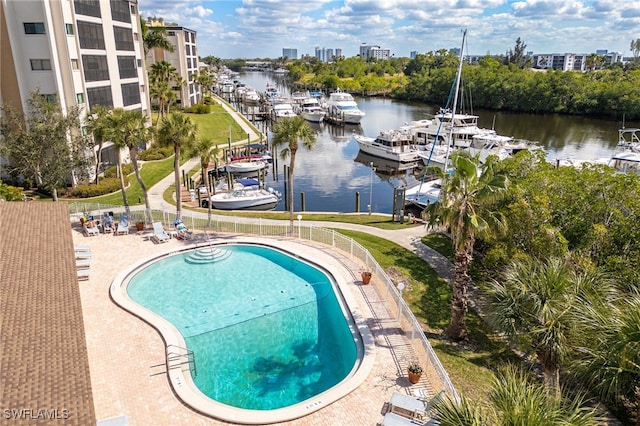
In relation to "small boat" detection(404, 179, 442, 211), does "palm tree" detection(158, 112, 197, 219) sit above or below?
above

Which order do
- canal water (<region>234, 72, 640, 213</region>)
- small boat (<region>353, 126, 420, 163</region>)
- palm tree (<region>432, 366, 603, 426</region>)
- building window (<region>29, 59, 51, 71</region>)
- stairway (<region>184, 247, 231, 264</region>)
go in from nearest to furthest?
palm tree (<region>432, 366, 603, 426</region>) < stairway (<region>184, 247, 231, 264</region>) < building window (<region>29, 59, 51, 71</region>) < canal water (<region>234, 72, 640, 213</region>) < small boat (<region>353, 126, 420, 163</region>)

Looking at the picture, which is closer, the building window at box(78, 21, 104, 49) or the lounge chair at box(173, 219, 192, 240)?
the lounge chair at box(173, 219, 192, 240)

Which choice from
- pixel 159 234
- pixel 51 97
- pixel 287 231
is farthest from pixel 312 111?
pixel 159 234

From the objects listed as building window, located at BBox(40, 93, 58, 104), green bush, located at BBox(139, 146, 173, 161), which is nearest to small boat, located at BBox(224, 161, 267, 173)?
green bush, located at BBox(139, 146, 173, 161)

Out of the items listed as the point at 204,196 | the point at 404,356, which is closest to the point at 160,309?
the point at 404,356

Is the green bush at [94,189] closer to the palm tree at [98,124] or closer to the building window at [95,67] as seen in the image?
the palm tree at [98,124]

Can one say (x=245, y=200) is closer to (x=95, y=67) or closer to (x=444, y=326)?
(x=95, y=67)

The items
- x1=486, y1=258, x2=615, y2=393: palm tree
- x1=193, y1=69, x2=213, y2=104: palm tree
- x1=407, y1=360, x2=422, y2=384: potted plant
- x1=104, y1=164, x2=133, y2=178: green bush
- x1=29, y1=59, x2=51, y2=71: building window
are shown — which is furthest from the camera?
x1=193, y1=69, x2=213, y2=104: palm tree

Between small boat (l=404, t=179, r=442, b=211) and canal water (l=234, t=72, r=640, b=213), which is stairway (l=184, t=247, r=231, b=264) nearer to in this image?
canal water (l=234, t=72, r=640, b=213)
